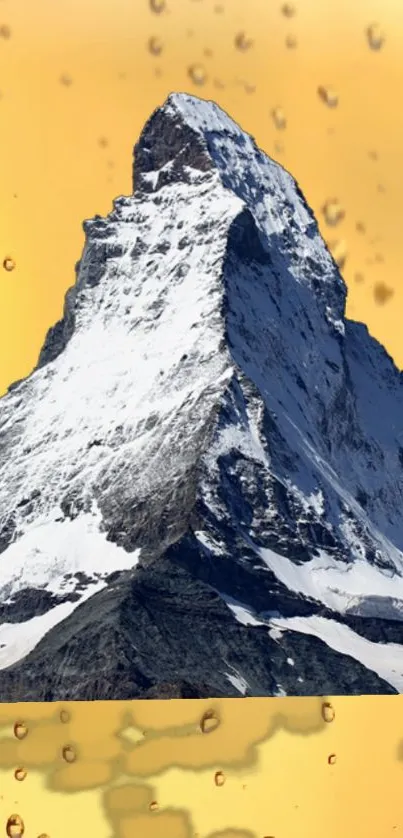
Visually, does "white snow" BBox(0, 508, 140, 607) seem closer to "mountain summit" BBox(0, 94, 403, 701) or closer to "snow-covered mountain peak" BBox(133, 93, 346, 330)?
"mountain summit" BBox(0, 94, 403, 701)

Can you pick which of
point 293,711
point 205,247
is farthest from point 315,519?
point 293,711

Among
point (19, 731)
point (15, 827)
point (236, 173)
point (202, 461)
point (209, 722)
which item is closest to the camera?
point (15, 827)

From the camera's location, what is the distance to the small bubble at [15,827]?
5.59m

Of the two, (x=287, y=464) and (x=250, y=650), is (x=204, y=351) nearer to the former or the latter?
(x=287, y=464)

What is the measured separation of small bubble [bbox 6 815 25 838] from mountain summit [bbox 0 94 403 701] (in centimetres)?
3424

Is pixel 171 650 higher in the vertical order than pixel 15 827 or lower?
higher

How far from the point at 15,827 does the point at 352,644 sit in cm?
4527

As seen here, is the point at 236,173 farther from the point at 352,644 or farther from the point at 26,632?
the point at 26,632

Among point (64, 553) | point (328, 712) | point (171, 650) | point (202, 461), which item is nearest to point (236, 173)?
point (202, 461)

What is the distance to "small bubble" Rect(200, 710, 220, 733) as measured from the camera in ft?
19.5

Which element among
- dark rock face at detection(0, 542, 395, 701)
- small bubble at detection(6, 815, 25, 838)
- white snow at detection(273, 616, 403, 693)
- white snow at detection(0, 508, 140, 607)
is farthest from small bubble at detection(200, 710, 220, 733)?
white snow at detection(0, 508, 140, 607)

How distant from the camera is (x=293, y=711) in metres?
6.01

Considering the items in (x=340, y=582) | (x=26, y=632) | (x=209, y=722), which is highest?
(x=340, y=582)

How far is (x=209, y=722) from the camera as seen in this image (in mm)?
5973
